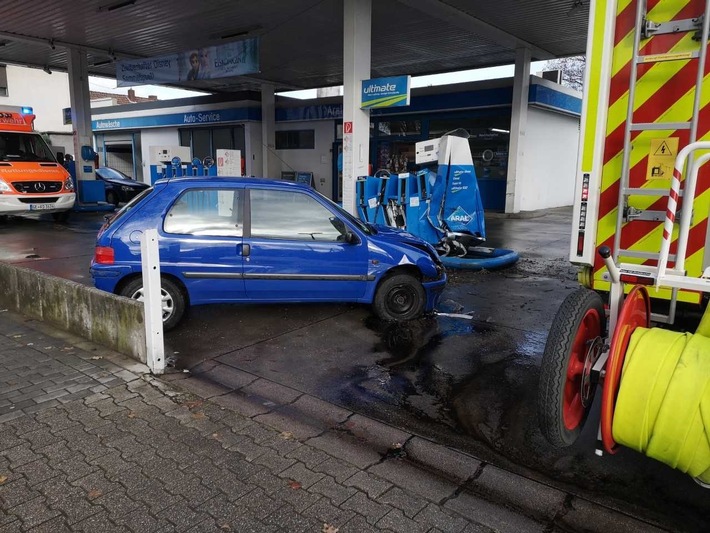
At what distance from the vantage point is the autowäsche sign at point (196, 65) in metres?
11.8

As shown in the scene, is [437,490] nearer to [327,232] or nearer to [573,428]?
[573,428]

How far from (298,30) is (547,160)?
33.4 feet

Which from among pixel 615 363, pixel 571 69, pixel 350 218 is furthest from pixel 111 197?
pixel 571 69

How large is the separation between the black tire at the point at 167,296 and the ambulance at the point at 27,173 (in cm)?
967

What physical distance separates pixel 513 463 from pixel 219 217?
386cm

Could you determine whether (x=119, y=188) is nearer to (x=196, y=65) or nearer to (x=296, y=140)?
(x=296, y=140)

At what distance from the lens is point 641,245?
3492mm

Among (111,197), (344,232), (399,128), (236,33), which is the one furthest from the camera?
(111,197)

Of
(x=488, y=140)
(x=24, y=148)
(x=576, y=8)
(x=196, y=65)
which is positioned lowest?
(x=24, y=148)

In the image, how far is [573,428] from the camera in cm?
294

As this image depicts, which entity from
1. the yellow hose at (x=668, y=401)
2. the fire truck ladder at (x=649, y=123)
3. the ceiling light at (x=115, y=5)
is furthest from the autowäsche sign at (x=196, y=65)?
the yellow hose at (x=668, y=401)

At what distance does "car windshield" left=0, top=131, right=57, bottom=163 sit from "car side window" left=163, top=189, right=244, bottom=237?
419 inches

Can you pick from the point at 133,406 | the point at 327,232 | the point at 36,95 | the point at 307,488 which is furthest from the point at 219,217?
the point at 36,95

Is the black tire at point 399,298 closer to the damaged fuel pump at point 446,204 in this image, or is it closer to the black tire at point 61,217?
the damaged fuel pump at point 446,204
